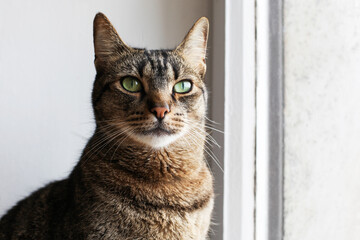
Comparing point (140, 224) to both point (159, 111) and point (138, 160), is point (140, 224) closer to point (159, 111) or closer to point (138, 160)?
point (138, 160)

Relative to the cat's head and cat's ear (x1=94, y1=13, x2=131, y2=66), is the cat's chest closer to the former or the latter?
the cat's head

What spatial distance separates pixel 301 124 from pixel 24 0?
110cm

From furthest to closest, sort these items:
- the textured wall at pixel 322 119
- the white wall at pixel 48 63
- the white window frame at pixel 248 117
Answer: the white wall at pixel 48 63
the white window frame at pixel 248 117
the textured wall at pixel 322 119

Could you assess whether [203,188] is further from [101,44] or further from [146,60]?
[101,44]

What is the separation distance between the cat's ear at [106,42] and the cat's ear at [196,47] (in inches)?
6.8

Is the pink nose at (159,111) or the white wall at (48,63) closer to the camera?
the pink nose at (159,111)

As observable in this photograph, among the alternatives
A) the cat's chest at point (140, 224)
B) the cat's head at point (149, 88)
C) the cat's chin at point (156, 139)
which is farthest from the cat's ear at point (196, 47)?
the cat's chest at point (140, 224)

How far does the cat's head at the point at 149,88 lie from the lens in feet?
3.26

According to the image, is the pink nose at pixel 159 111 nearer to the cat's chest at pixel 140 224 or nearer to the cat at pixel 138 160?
the cat at pixel 138 160

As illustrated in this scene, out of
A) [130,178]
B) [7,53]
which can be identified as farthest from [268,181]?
[7,53]

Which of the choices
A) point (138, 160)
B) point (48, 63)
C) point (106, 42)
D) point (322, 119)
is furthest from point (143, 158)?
point (48, 63)

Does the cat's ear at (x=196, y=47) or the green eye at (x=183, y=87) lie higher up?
the cat's ear at (x=196, y=47)

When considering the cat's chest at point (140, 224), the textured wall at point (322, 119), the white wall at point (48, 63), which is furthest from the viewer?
the white wall at point (48, 63)

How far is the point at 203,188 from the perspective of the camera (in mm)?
1121
